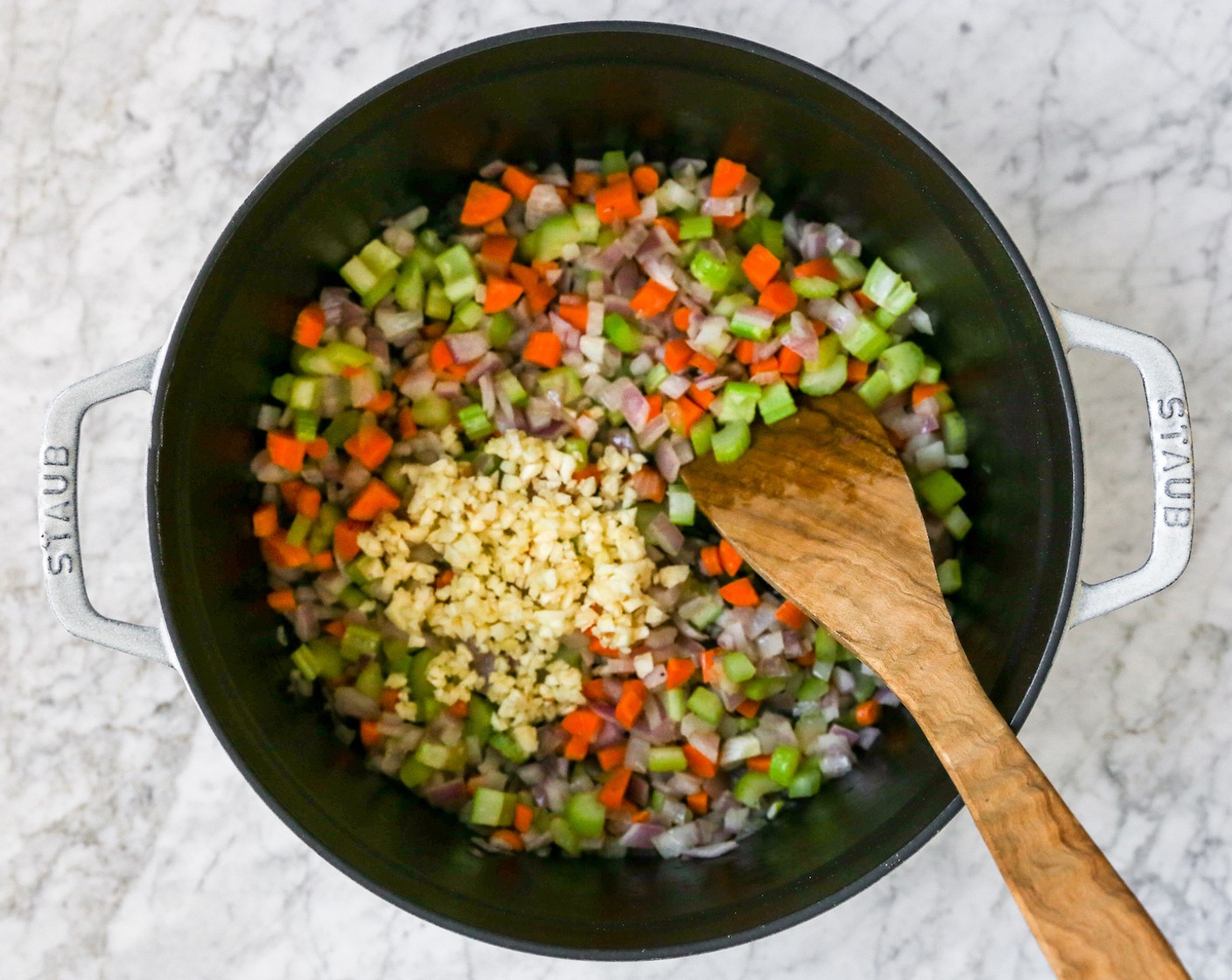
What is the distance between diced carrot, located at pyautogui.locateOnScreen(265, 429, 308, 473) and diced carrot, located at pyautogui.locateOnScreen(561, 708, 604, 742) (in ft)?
1.72

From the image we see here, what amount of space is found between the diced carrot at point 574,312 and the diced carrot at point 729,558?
38 centimetres

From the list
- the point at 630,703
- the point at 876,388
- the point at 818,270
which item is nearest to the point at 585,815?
the point at 630,703

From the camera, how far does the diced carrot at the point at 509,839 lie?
1.53 meters

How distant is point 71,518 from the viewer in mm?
1267

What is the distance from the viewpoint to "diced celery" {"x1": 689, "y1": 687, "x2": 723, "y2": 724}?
1551 millimetres

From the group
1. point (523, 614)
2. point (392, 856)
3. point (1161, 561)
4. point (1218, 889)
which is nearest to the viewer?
point (1161, 561)

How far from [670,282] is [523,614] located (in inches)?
20.4

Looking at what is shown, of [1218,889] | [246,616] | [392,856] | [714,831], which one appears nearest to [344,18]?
[246,616]

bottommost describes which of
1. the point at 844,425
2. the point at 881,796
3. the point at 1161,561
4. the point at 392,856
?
the point at 392,856

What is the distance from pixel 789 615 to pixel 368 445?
646mm

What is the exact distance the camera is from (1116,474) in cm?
164

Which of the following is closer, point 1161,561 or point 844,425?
point 1161,561

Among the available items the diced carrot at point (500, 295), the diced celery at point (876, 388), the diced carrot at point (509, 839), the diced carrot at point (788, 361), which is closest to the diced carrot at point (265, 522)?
the diced carrot at point (500, 295)

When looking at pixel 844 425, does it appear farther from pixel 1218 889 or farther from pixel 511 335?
pixel 1218 889
